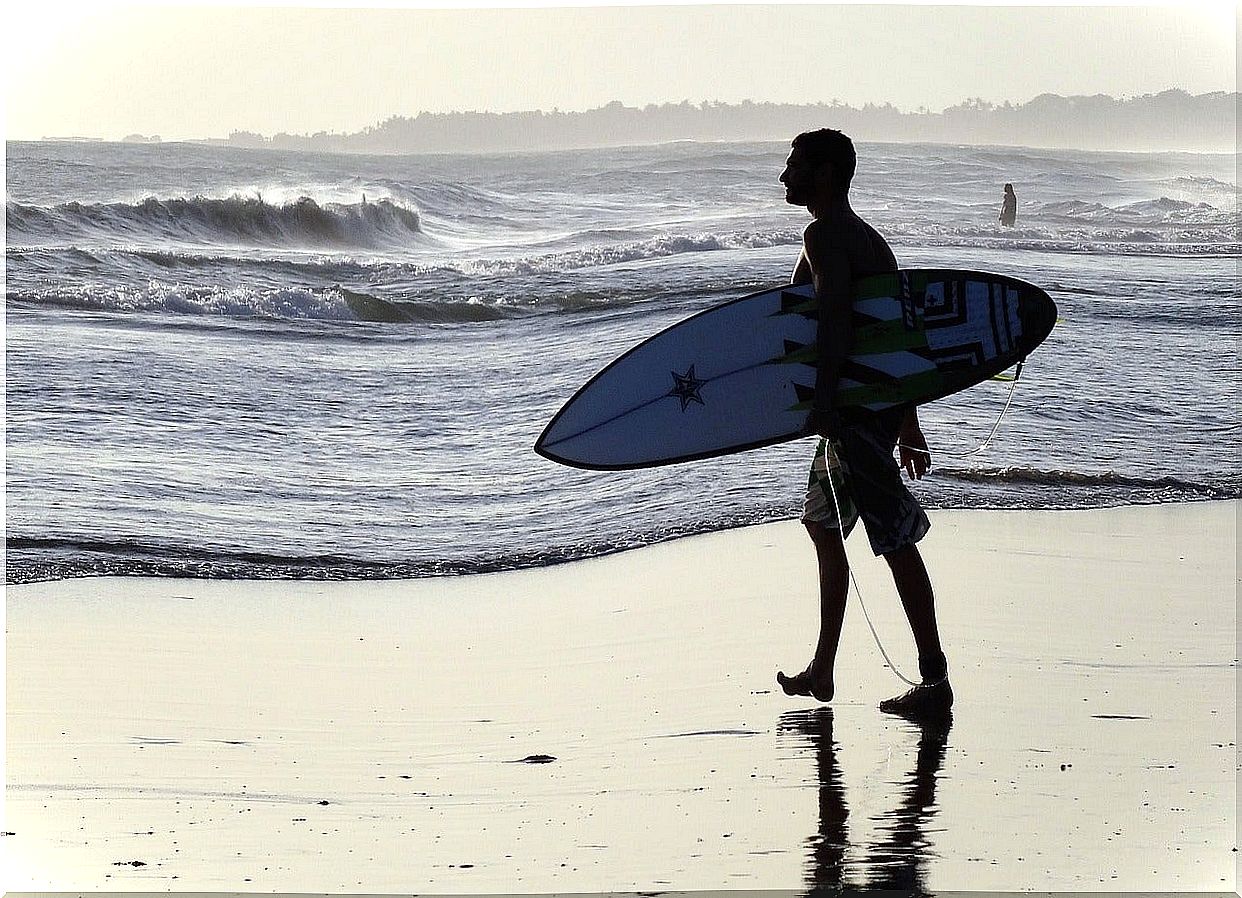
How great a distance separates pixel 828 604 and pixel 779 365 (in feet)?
1.29

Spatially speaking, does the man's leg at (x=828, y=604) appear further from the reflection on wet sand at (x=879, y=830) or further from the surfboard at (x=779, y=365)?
the surfboard at (x=779, y=365)

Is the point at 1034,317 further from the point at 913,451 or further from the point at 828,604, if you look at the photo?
the point at 828,604

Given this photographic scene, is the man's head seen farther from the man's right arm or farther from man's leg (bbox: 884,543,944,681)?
man's leg (bbox: 884,543,944,681)

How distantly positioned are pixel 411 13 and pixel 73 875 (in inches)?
197

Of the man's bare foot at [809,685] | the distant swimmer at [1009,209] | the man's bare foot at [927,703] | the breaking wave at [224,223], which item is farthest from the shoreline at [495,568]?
the breaking wave at [224,223]

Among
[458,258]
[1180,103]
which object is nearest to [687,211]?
[458,258]

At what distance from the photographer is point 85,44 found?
14.1 feet

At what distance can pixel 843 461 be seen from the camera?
181 centimetres

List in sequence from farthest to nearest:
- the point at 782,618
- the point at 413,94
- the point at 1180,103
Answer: the point at 413,94
the point at 1180,103
the point at 782,618

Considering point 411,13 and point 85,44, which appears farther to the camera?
point 411,13

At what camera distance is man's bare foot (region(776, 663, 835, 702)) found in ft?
6.09

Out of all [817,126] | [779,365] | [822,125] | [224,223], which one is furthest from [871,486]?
[224,223]

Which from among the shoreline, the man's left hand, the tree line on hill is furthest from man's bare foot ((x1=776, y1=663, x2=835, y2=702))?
the tree line on hill

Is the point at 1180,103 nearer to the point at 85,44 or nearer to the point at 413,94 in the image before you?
the point at 413,94
